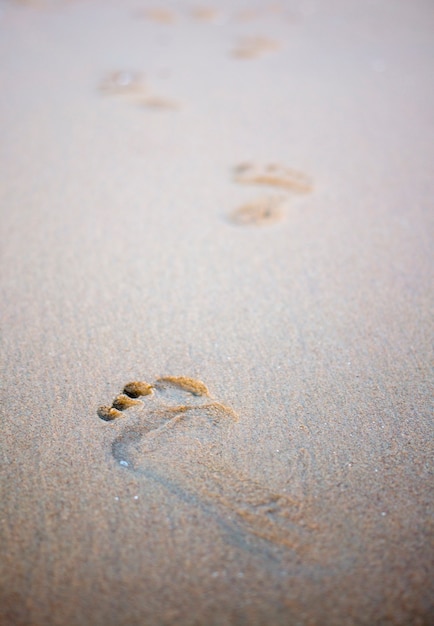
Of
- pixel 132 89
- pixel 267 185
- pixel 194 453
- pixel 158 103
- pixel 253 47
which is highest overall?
pixel 253 47

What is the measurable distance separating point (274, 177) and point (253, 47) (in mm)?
1804

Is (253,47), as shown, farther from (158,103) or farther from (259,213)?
(259,213)

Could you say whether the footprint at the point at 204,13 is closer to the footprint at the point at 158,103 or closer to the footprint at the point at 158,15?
the footprint at the point at 158,15

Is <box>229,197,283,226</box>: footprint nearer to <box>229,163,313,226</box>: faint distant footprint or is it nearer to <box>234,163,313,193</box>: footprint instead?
<box>229,163,313,226</box>: faint distant footprint

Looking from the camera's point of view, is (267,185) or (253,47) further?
→ (253,47)

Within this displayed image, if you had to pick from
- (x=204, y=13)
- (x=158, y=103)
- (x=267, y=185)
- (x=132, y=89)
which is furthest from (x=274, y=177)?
(x=204, y=13)

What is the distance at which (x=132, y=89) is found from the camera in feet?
10.1

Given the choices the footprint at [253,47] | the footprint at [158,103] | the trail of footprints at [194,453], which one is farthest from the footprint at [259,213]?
the footprint at [253,47]

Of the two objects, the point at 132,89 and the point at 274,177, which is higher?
the point at 132,89

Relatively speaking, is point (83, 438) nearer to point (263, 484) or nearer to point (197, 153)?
point (263, 484)

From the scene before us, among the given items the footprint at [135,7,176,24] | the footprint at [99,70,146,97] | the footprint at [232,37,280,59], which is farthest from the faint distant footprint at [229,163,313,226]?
the footprint at [135,7,176,24]

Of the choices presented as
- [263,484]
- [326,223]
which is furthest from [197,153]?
[263,484]

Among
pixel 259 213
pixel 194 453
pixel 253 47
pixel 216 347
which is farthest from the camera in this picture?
pixel 253 47

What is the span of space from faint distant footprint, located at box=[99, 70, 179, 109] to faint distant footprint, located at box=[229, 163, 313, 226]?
807 millimetres
